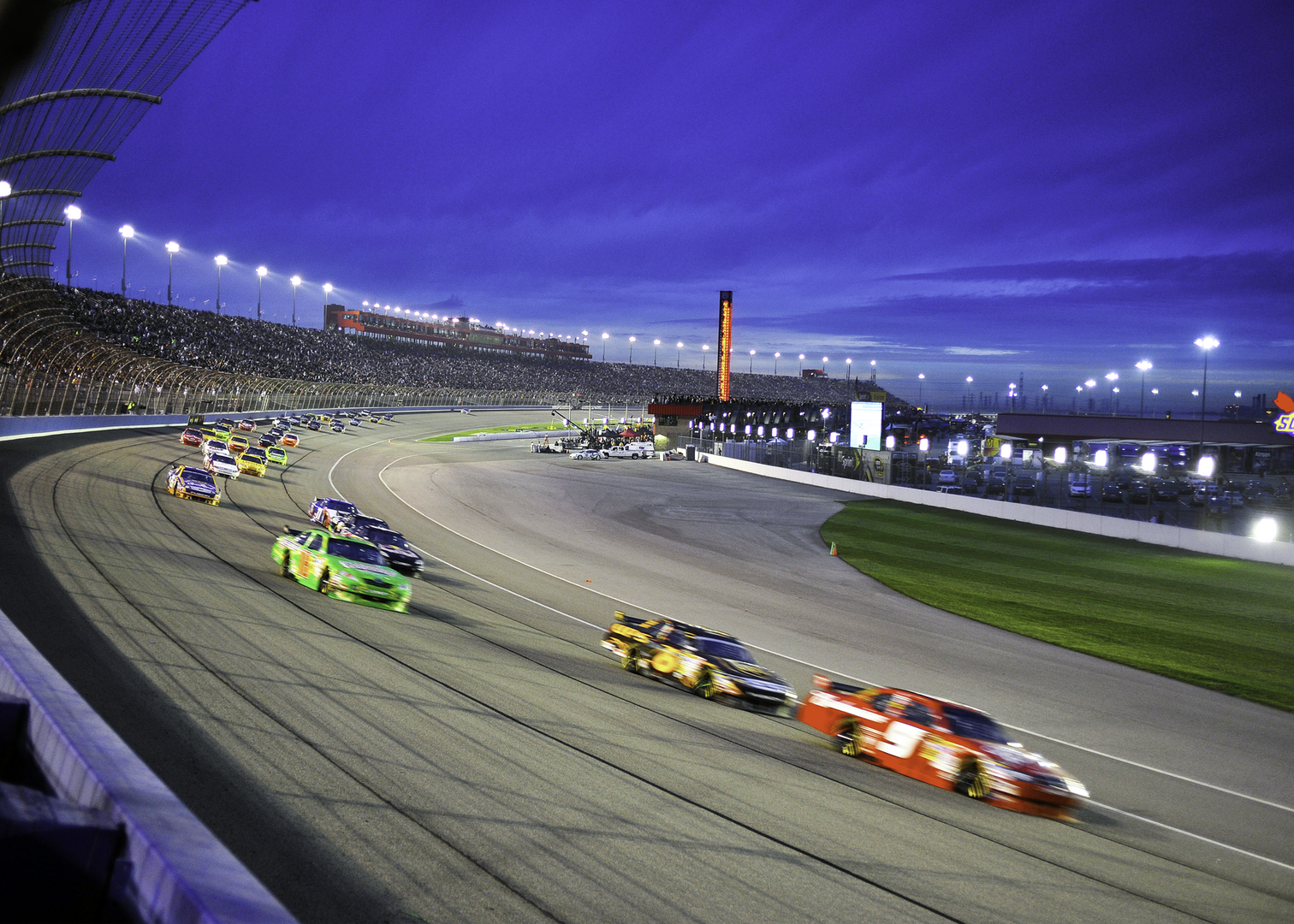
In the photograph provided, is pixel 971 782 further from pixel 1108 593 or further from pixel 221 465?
pixel 221 465

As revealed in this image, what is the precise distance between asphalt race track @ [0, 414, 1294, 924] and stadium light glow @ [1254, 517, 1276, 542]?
17.0 m

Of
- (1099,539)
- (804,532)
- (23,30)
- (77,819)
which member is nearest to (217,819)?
(77,819)

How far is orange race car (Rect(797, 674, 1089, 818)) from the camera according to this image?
34.3 feet

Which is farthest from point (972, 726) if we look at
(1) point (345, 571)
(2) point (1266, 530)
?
(2) point (1266, 530)

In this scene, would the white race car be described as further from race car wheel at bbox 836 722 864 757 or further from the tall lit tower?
the tall lit tower

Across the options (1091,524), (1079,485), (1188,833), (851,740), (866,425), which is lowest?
(1188,833)

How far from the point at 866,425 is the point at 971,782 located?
152 ft

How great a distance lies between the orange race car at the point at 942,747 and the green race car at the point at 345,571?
878 centimetres

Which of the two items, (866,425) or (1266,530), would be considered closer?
(1266,530)

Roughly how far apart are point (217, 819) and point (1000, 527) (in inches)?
1501

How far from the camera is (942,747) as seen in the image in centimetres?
1122

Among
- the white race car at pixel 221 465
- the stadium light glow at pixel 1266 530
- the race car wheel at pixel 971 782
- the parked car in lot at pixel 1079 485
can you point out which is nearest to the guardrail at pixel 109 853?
the race car wheel at pixel 971 782

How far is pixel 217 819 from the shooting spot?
7.07 meters

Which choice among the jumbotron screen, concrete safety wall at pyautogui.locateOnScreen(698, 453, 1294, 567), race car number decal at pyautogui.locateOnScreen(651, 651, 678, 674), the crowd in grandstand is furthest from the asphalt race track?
the crowd in grandstand
